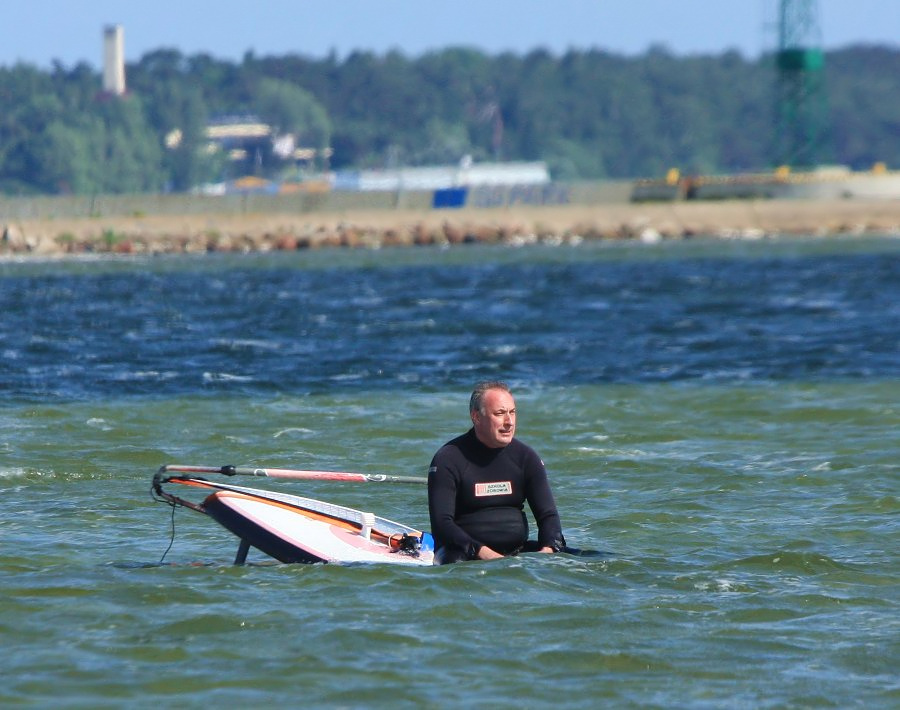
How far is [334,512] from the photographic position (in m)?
11.2

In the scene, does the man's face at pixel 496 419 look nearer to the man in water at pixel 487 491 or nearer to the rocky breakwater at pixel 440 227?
the man in water at pixel 487 491

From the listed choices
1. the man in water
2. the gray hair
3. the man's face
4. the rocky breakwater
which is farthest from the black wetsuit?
the rocky breakwater

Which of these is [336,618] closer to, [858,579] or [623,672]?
[623,672]

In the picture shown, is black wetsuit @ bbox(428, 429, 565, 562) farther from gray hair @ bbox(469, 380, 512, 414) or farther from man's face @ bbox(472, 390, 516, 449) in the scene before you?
gray hair @ bbox(469, 380, 512, 414)

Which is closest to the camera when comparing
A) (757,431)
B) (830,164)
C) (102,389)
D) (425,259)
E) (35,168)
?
(757,431)

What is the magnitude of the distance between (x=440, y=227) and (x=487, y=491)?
69642 millimetres

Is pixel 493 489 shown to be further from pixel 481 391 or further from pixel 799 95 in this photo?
pixel 799 95

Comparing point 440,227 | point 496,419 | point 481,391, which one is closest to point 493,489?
point 496,419

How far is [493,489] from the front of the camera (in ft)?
34.6

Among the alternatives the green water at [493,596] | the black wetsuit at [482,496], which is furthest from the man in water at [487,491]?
the green water at [493,596]

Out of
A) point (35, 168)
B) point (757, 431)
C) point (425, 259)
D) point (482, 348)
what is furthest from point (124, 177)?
point (757, 431)

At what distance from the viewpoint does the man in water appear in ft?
33.7

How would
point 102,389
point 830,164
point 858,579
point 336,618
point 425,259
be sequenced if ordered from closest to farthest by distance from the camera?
point 336,618
point 858,579
point 102,389
point 425,259
point 830,164

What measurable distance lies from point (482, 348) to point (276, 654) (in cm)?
2062
